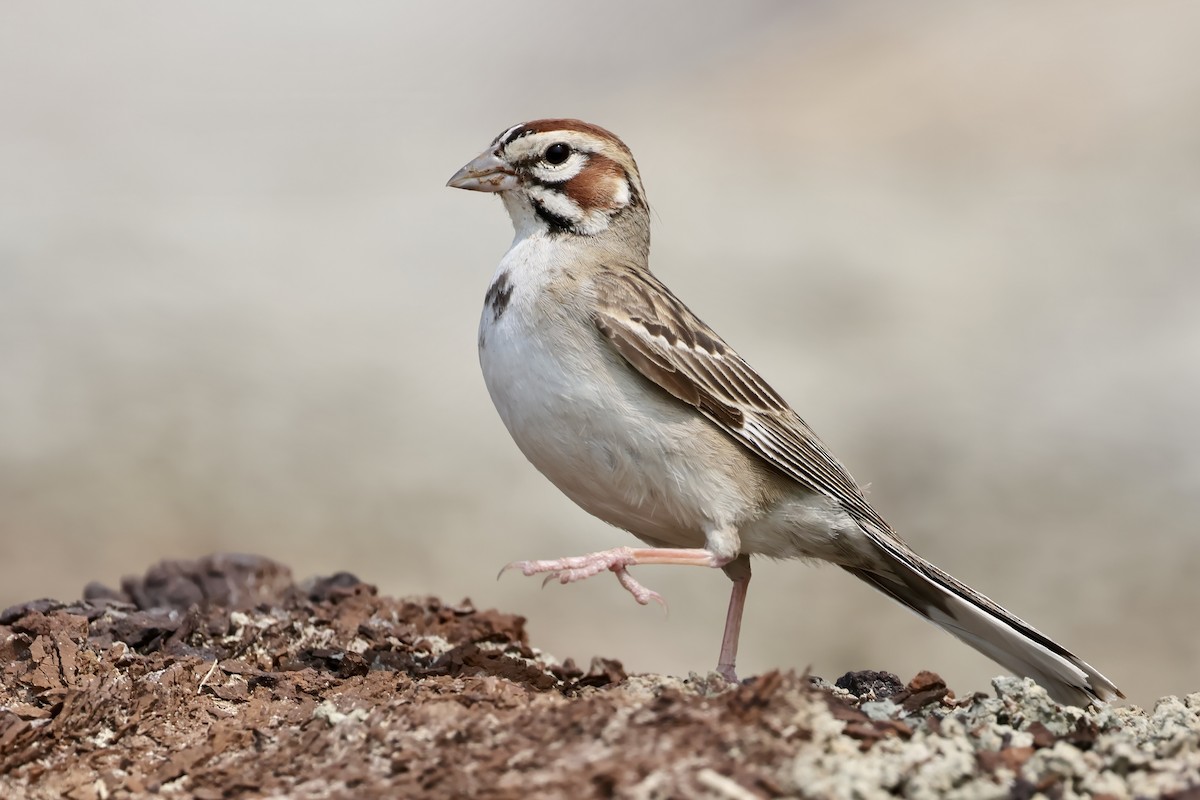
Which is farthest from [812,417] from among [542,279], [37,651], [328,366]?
[37,651]

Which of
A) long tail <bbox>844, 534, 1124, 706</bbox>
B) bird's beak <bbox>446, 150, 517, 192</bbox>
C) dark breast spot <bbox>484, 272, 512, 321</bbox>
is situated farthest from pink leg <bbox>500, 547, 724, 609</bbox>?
bird's beak <bbox>446, 150, 517, 192</bbox>

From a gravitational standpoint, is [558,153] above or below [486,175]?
above

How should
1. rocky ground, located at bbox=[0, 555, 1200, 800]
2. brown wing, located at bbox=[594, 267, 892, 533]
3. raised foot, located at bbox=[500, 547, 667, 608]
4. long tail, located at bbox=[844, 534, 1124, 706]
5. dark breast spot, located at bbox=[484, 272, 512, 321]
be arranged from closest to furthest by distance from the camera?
rocky ground, located at bbox=[0, 555, 1200, 800]
raised foot, located at bbox=[500, 547, 667, 608]
long tail, located at bbox=[844, 534, 1124, 706]
brown wing, located at bbox=[594, 267, 892, 533]
dark breast spot, located at bbox=[484, 272, 512, 321]

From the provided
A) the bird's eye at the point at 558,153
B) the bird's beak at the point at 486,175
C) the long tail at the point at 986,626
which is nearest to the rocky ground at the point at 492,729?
the long tail at the point at 986,626

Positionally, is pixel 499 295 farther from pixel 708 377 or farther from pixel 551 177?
pixel 708 377

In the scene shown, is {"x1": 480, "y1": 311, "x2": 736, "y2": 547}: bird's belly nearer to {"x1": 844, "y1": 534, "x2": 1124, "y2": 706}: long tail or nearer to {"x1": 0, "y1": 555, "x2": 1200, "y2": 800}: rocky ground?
{"x1": 0, "y1": 555, "x2": 1200, "y2": 800}: rocky ground

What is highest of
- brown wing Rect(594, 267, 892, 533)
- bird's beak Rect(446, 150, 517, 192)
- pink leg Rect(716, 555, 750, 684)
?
bird's beak Rect(446, 150, 517, 192)

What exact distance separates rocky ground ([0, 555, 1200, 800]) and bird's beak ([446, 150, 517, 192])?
2287 mm

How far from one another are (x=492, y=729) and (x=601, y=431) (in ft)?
5.80

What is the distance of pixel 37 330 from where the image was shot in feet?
54.2

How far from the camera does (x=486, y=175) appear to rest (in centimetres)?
684

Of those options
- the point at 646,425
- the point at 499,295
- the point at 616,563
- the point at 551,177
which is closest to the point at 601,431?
the point at 646,425

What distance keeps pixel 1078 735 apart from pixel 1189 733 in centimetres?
36

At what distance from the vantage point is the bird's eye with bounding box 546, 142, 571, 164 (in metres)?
6.86
